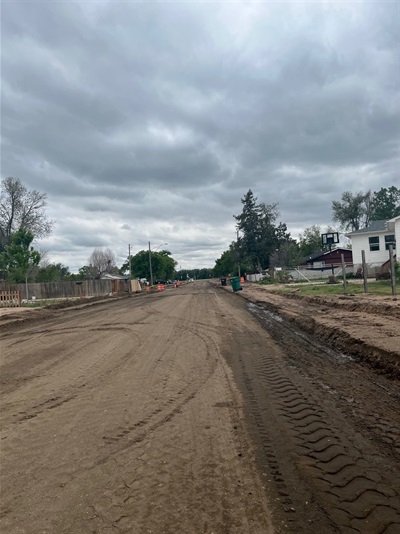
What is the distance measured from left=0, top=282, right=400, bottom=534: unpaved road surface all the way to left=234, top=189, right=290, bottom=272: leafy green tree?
63127 millimetres

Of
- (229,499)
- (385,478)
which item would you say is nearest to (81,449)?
(229,499)

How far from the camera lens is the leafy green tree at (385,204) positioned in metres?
83.8

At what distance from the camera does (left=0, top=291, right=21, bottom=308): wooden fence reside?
108 ft

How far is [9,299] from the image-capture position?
33.5 meters

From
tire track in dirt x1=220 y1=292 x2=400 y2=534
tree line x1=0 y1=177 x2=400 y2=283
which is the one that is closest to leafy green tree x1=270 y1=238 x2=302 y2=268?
tree line x1=0 y1=177 x2=400 y2=283

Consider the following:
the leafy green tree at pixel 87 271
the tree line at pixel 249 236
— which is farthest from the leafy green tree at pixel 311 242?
the leafy green tree at pixel 87 271

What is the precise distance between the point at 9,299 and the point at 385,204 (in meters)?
74.4

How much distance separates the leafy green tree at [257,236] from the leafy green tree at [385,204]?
23.2 metres

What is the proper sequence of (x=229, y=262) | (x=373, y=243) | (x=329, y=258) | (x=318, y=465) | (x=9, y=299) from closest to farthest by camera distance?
(x=318, y=465) < (x=9, y=299) < (x=373, y=243) < (x=329, y=258) < (x=229, y=262)

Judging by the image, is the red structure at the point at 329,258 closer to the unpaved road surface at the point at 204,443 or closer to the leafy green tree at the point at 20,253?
the leafy green tree at the point at 20,253

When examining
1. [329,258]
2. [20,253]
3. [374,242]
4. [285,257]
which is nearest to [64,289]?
[20,253]

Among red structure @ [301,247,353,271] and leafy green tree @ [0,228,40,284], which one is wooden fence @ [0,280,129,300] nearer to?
leafy green tree @ [0,228,40,284]

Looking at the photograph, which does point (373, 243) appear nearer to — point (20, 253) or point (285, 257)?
point (285, 257)

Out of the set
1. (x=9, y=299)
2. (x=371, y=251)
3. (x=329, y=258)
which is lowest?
(x=9, y=299)
